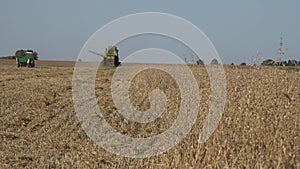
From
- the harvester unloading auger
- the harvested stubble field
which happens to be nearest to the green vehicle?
the harvester unloading auger

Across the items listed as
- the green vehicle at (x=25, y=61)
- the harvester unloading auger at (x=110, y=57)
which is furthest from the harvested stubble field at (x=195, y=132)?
the green vehicle at (x=25, y=61)

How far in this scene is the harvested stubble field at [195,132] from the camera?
4195 millimetres

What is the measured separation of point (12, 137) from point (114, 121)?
6.89 feet

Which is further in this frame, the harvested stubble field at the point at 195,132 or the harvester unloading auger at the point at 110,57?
the harvester unloading auger at the point at 110,57

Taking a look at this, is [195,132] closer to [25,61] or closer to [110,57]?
[110,57]

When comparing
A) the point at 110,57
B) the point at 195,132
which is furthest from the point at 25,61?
the point at 195,132

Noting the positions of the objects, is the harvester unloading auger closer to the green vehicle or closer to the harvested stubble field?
the green vehicle

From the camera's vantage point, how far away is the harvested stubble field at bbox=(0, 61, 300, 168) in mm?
4195

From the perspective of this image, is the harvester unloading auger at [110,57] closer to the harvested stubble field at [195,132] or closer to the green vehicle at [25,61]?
the green vehicle at [25,61]

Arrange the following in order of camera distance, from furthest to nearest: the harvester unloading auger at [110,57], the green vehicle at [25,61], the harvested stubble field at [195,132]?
the green vehicle at [25,61] < the harvester unloading auger at [110,57] < the harvested stubble field at [195,132]

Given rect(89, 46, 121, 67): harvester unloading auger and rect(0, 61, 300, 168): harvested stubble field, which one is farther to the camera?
rect(89, 46, 121, 67): harvester unloading auger

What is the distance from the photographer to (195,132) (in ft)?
17.7

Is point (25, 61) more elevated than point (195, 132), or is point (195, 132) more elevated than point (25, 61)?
point (25, 61)

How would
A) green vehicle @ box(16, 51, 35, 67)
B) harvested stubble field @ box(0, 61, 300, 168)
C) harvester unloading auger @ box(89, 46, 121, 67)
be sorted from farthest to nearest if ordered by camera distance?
green vehicle @ box(16, 51, 35, 67) < harvester unloading auger @ box(89, 46, 121, 67) < harvested stubble field @ box(0, 61, 300, 168)
